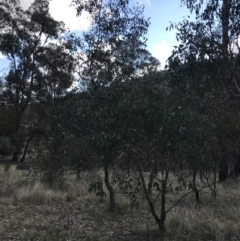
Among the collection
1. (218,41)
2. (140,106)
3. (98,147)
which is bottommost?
(98,147)

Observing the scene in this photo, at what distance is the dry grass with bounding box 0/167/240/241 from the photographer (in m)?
7.07

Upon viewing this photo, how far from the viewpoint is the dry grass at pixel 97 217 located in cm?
707

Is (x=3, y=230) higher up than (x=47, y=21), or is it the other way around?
(x=47, y=21)

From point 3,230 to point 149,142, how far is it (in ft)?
10.8

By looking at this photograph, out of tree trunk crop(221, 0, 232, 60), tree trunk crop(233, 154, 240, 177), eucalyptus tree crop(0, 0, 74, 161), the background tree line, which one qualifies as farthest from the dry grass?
eucalyptus tree crop(0, 0, 74, 161)

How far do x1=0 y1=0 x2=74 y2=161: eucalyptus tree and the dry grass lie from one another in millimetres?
18767

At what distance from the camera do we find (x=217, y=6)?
7.50 m

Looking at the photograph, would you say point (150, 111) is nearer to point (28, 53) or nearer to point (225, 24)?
point (225, 24)

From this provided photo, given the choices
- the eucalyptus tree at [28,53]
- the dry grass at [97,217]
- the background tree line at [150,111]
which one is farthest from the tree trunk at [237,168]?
the eucalyptus tree at [28,53]

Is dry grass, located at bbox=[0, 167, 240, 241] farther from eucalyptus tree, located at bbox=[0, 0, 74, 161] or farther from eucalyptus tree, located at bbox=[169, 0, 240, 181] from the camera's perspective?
eucalyptus tree, located at bbox=[0, 0, 74, 161]

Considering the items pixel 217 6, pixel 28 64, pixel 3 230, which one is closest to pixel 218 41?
pixel 217 6

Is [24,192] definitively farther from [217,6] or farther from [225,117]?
[217,6]

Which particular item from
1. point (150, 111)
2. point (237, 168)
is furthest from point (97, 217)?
point (237, 168)

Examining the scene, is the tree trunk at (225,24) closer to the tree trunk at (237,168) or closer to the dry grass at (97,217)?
the dry grass at (97,217)
